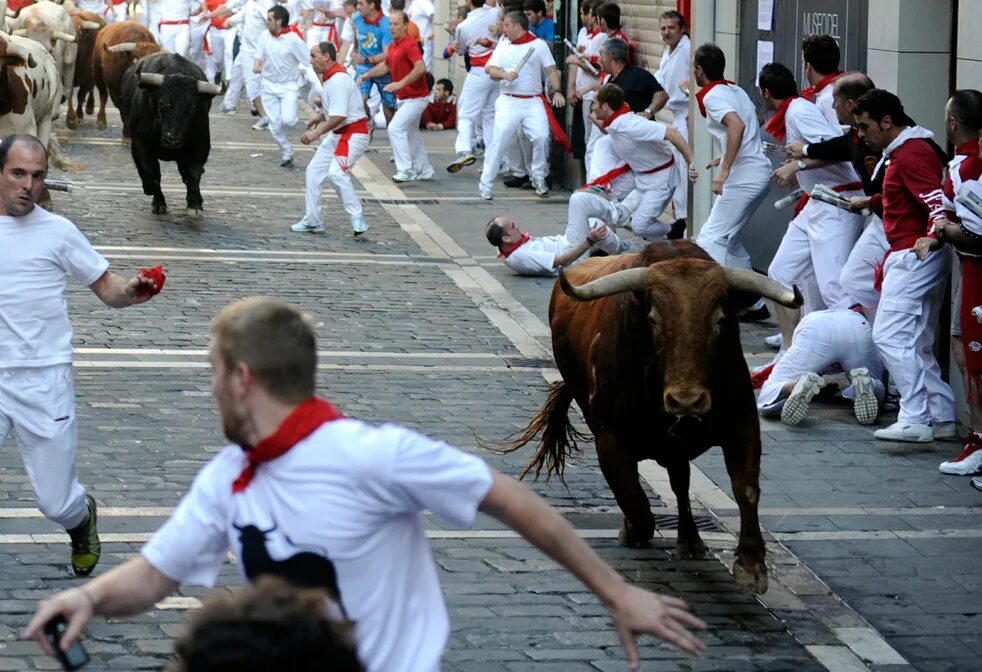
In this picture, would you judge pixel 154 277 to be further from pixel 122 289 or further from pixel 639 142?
pixel 639 142

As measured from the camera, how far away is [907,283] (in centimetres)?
1024

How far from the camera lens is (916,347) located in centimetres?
1030

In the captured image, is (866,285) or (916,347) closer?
(916,347)

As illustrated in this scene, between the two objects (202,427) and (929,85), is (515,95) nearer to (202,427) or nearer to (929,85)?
(929,85)

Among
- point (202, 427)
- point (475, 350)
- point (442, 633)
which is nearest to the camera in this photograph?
point (442, 633)

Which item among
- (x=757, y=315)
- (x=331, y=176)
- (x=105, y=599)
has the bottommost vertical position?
(x=757, y=315)

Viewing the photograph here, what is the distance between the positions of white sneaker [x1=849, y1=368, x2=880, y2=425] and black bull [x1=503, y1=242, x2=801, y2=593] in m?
3.02

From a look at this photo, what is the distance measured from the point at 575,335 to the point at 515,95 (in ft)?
41.6

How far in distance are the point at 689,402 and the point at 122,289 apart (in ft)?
7.78

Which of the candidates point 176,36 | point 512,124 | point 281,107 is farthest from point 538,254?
point 176,36

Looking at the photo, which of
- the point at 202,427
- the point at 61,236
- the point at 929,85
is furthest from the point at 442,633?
the point at 929,85

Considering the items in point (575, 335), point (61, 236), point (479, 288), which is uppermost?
point (61, 236)

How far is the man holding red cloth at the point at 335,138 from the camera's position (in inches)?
683

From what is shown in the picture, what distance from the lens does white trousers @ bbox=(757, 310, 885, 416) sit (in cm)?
1088
